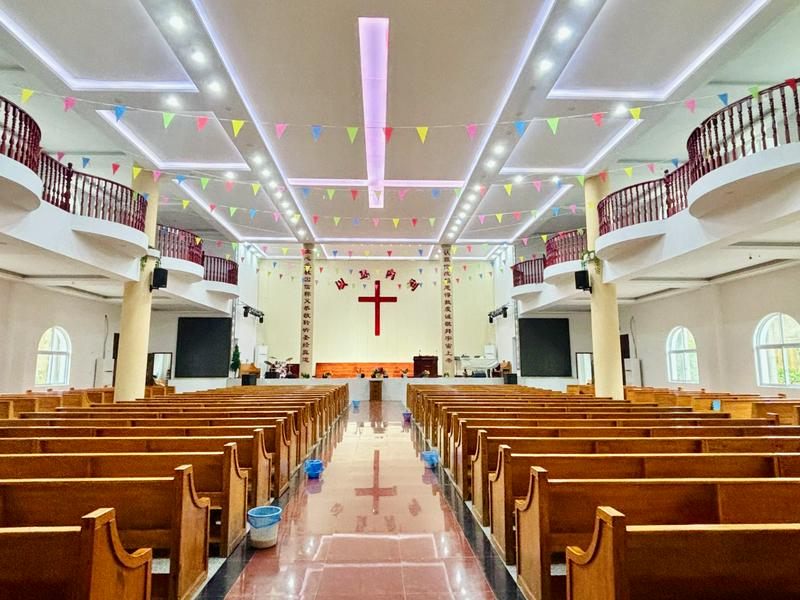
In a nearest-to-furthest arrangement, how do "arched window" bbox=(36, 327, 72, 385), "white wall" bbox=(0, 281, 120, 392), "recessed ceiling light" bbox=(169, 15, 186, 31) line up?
1. "recessed ceiling light" bbox=(169, 15, 186, 31)
2. "white wall" bbox=(0, 281, 120, 392)
3. "arched window" bbox=(36, 327, 72, 385)

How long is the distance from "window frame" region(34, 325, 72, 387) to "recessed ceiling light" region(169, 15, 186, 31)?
31.8ft

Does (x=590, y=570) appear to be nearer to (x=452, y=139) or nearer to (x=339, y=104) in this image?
(x=339, y=104)

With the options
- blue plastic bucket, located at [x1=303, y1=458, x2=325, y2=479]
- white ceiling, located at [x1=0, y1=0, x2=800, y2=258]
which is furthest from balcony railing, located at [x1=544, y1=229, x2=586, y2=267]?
blue plastic bucket, located at [x1=303, y1=458, x2=325, y2=479]

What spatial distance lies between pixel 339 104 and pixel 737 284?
9412 millimetres

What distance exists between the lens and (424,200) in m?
11.4

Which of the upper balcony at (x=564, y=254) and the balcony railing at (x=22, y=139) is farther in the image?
the upper balcony at (x=564, y=254)

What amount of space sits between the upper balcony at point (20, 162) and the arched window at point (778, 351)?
12635 mm

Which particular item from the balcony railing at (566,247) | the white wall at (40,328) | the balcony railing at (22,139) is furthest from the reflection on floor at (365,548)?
the white wall at (40,328)

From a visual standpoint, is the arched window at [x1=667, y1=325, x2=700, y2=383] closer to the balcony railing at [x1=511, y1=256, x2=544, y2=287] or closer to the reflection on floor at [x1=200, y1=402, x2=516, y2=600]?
the balcony railing at [x1=511, y1=256, x2=544, y2=287]

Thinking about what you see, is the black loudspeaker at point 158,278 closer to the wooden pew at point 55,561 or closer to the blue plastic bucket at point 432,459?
the blue plastic bucket at point 432,459

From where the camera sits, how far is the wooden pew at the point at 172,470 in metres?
2.61

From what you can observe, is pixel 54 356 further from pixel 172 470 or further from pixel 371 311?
pixel 172 470

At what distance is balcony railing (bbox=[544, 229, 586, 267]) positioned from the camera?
36.0 ft

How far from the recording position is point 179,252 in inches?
439
